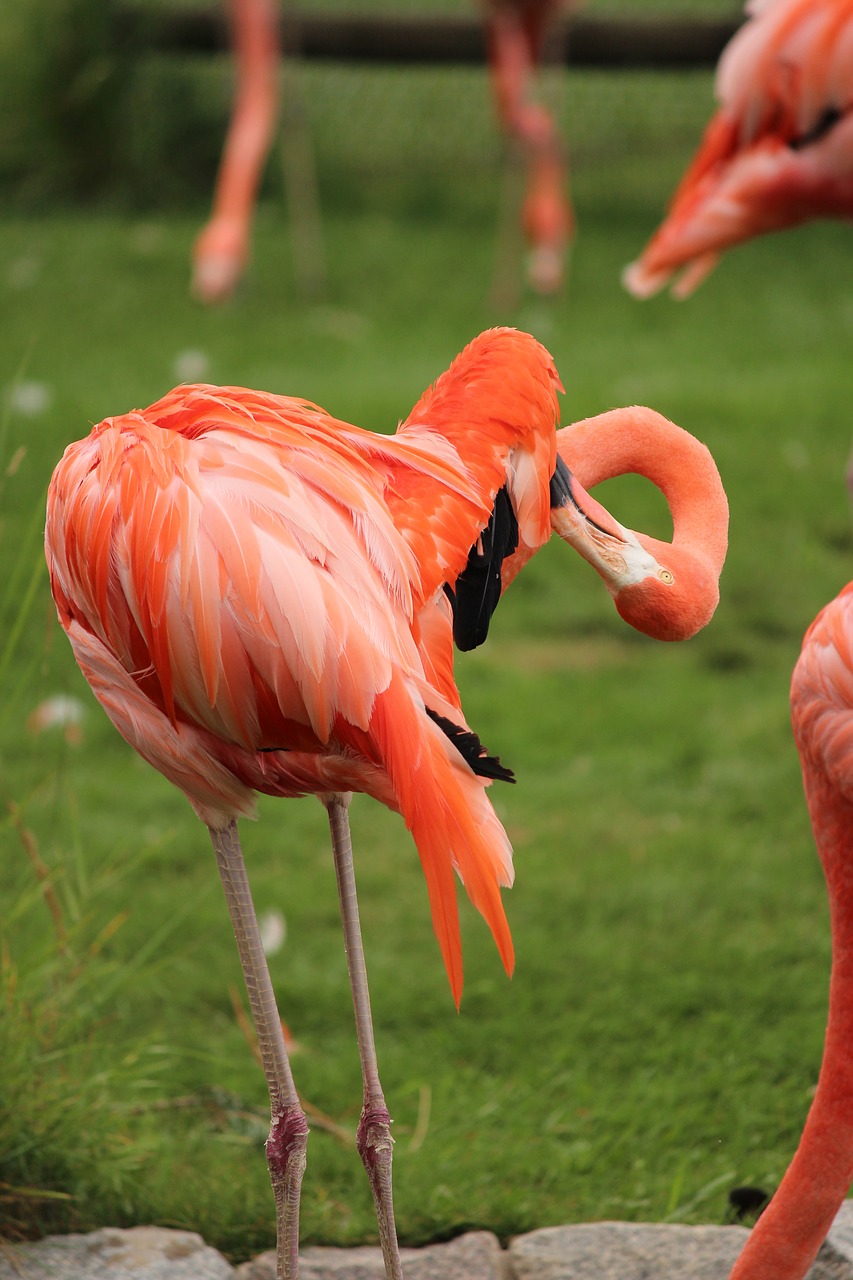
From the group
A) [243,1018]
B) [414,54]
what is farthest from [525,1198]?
[414,54]

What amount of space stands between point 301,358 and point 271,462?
13.4 ft

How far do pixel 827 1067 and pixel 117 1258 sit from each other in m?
0.95

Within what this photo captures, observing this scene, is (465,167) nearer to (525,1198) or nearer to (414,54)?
(414,54)

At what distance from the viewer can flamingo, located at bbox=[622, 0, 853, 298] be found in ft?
9.18

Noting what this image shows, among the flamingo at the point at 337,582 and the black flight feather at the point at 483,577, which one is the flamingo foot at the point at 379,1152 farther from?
the black flight feather at the point at 483,577

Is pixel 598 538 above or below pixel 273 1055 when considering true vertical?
above

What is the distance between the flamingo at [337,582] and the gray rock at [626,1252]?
33 cm

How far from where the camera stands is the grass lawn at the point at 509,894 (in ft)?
7.09

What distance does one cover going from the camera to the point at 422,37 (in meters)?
7.09

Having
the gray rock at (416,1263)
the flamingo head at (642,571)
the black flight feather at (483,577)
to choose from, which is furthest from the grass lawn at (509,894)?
the flamingo head at (642,571)

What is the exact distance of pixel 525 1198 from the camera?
215 centimetres

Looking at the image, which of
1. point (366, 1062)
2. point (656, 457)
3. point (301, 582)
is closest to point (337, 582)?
point (301, 582)

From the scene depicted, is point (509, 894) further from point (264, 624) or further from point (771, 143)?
point (264, 624)

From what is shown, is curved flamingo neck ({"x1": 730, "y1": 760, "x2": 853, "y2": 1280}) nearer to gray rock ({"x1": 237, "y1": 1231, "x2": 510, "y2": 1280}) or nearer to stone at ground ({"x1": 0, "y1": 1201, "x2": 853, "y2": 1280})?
stone at ground ({"x1": 0, "y1": 1201, "x2": 853, "y2": 1280})
